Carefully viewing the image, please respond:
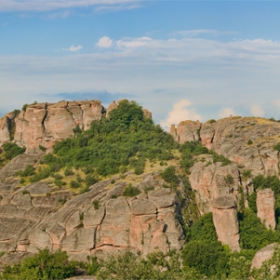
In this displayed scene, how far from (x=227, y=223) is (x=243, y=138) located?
90.4 feet

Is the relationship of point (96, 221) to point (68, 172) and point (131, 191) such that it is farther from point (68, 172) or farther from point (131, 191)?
point (68, 172)

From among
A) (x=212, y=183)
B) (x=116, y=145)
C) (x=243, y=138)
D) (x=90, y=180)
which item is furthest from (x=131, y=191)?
(x=243, y=138)

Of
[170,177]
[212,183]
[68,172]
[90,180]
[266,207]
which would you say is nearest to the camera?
[266,207]

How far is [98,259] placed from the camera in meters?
73.1

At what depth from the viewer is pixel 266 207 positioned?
77.0 m

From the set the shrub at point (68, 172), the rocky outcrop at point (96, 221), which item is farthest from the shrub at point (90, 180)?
the shrub at point (68, 172)

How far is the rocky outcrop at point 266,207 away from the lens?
76750mm

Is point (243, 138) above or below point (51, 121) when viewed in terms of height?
below

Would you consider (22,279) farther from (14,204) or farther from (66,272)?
(14,204)

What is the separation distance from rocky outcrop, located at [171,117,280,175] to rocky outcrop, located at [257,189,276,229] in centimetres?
1213

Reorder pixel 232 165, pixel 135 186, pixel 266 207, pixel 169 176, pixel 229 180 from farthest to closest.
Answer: pixel 232 165 < pixel 169 176 < pixel 229 180 < pixel 135 186 < pixel 266 207

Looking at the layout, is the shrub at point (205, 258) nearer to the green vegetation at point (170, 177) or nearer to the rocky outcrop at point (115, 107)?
the green vegetation at point (170, 177)

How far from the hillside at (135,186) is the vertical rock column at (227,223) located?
9 centimetres

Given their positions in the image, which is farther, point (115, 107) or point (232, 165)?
point (115, 107)
